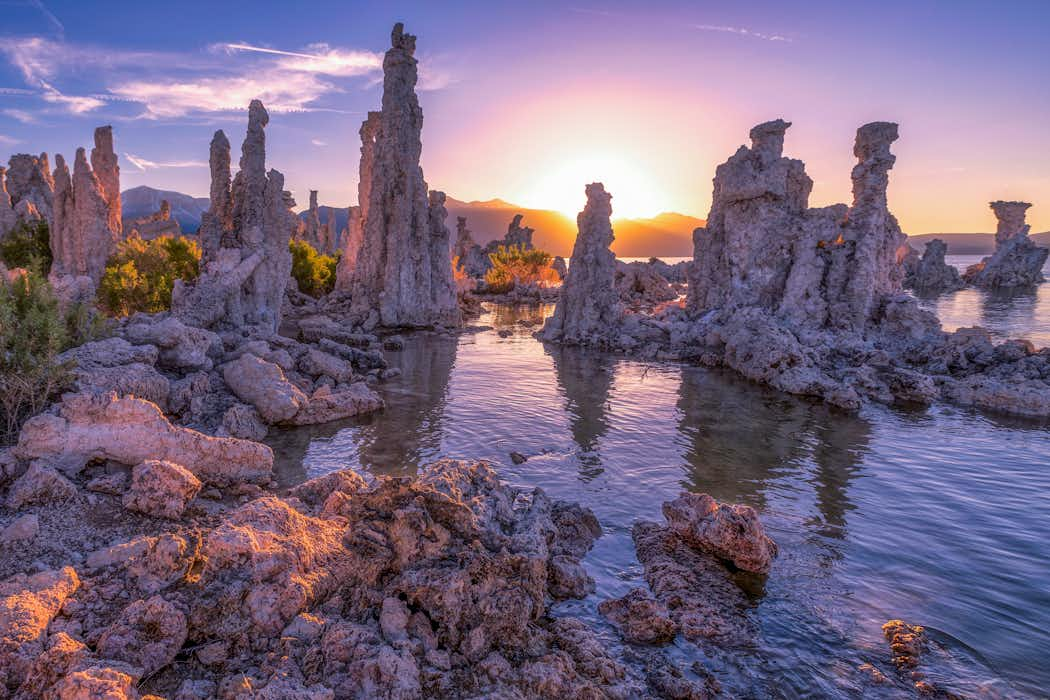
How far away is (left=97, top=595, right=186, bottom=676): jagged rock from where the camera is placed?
4.50 metres

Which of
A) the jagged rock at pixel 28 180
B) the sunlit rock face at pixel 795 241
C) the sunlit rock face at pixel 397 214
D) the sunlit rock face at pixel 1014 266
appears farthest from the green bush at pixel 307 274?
the sunlit rock face at pixel 1014 266

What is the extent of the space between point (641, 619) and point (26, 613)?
6.03 meters

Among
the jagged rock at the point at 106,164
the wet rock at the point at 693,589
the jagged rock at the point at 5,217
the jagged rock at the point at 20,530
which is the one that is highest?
the jagged rock at the point at 106,164

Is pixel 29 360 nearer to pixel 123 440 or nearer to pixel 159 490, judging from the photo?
pixel 123 440

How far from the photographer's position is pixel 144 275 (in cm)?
2367

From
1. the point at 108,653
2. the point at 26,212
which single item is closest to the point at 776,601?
the point at 108,653

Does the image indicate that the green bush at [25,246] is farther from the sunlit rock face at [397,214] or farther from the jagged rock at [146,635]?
the jagged rock at [146,635]

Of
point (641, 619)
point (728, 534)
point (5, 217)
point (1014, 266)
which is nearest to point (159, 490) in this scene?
point (641, 619)

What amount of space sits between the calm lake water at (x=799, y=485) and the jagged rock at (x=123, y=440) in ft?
6.43

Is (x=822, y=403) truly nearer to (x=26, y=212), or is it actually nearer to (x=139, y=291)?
(x=139, y=291)

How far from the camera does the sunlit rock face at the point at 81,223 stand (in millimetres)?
25453

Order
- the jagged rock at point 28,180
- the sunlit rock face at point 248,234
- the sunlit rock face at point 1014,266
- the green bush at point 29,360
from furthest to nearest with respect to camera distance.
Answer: the sunlit rock face at point 1014,266 → the jagged rock at point 28,180 → the sunlit rock face at point 248,234 → the green bush at point 29,360

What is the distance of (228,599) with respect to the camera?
511 cm

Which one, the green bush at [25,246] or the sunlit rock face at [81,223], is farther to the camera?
the green bush at [25,246]
